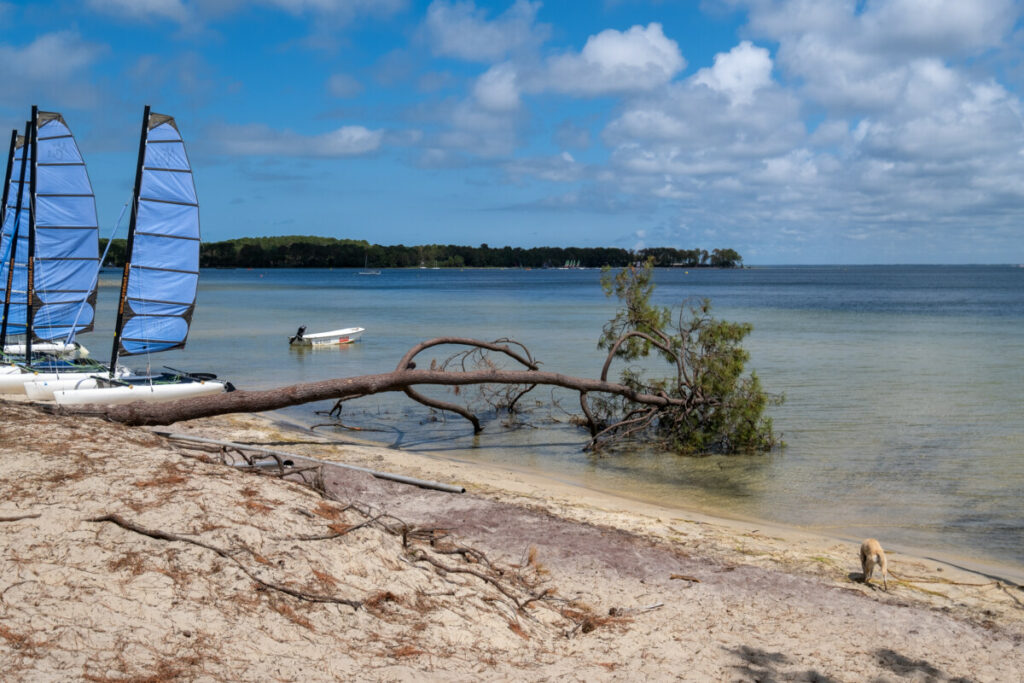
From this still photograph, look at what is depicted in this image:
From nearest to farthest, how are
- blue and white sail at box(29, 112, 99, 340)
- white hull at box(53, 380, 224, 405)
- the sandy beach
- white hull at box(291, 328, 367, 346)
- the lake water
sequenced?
the sandy beach < the lake water < white hull at box(53, 380, 224, 405) < blue and white sail at box(29, 112, 99, 340) < white hull at box(291, 328, 367, 346)

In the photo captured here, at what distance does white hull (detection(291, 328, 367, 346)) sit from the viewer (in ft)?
99.5

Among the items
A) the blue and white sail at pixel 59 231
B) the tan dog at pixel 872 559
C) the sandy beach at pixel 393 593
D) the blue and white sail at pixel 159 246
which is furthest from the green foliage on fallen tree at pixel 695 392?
the blue and white sail at pixel 59 231

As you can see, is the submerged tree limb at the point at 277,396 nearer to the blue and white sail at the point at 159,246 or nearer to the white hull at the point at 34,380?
the white hull at the point at 34,380

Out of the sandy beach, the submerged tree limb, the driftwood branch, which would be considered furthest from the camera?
the submerged tree limb

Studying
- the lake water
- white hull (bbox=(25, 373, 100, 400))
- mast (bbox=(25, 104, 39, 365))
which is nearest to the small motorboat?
the lake water

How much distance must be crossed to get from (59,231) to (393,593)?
16709 mm

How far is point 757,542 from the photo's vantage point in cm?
827

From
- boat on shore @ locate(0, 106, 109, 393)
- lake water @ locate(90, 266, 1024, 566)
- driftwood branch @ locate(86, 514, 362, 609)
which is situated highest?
boat on shore @ locate(0, 106, 109, 393)

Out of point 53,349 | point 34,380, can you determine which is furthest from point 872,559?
point 53,349

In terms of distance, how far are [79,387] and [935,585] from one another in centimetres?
1491

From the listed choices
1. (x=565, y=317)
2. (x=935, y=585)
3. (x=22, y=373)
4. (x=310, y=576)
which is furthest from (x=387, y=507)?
(x=565, y=317)

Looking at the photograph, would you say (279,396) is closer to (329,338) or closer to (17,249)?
(17,249)

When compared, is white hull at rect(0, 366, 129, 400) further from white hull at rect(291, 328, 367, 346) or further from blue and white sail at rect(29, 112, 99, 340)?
white hull at rect(291, 328, 367, 346)

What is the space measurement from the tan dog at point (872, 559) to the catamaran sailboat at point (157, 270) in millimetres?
12552
